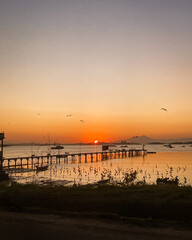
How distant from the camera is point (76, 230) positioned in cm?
828

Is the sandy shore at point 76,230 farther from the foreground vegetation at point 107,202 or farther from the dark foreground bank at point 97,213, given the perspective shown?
the foreground vegetation at point 107,202

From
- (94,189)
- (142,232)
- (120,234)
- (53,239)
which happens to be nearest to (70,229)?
(53,239)

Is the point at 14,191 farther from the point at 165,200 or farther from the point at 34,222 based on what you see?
the point at 165,200

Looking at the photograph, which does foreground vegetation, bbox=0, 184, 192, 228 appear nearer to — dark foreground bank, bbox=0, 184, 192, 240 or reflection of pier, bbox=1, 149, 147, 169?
dark foreground bank, bbox=0, 184, 192, 240

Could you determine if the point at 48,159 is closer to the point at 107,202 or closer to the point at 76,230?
the point at 107,202

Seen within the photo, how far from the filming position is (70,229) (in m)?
8.38

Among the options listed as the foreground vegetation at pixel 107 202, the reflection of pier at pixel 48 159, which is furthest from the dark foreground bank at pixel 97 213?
the reflection of pier at pixel 48 159

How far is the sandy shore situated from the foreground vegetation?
758 millimetres

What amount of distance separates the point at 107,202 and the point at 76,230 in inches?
106

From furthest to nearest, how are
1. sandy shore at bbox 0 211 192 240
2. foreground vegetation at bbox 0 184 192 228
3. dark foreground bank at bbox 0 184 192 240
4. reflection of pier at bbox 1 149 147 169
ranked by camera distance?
reflection of pier at bbox 1 149 147 169, foreground vegetation at bbox 0 184 192 228, dark foreground bank at bbox 0 184 192 240, sandy shore at bbox 0 211 192 240

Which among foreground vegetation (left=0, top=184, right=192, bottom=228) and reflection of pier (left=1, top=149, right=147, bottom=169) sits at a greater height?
foreground vegetation (left=0, top=184, right=192, bottom=228)

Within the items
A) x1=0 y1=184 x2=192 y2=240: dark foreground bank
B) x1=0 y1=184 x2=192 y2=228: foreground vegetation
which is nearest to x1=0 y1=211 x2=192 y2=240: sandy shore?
x1=0 y1=184 x2=192 y2=240: dark foreground bank

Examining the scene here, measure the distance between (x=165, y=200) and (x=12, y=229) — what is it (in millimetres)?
5769

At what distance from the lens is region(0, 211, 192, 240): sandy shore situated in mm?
7625
